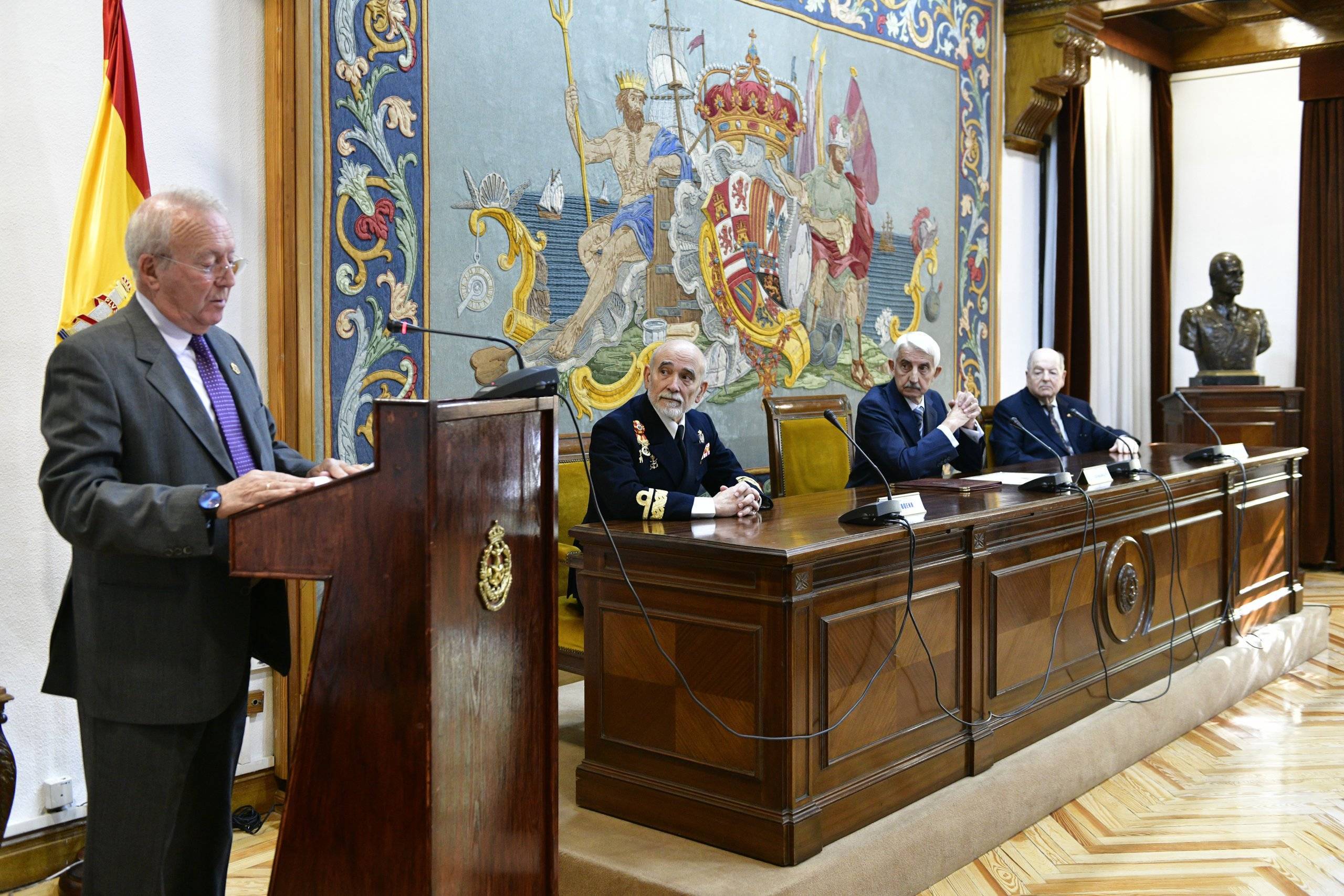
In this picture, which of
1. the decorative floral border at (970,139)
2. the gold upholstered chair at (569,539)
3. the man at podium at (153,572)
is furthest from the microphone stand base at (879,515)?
the decorative floral border at (970,139)

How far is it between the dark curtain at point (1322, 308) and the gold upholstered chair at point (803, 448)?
4146mm

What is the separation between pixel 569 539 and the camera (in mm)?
3928

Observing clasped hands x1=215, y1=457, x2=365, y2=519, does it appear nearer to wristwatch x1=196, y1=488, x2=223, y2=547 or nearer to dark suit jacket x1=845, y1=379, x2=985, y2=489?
wristwatch x1=196, y1=488, x2=223, y2=547

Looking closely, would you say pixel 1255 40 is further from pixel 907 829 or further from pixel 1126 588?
pixel 907 829

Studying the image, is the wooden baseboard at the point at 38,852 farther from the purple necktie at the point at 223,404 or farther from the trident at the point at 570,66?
the trident at the point at 570,66

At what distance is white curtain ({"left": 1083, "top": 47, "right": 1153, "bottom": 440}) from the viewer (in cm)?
733

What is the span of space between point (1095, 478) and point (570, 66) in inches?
89.6

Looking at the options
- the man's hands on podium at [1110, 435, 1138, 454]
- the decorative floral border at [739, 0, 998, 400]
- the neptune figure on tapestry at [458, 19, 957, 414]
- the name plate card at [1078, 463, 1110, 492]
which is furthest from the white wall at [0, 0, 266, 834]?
the decorative floral border at [739, 0, 998, 400]

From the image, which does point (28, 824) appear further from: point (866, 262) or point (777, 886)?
point (866, 262)

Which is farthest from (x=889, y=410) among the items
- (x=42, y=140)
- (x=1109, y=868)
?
(x=42, y=140)

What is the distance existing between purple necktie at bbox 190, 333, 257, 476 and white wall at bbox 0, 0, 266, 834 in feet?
3.97

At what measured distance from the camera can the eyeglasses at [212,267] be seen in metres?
1.76

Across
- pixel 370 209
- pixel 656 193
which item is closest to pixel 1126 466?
pixel 656 193

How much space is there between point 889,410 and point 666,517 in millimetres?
1520
